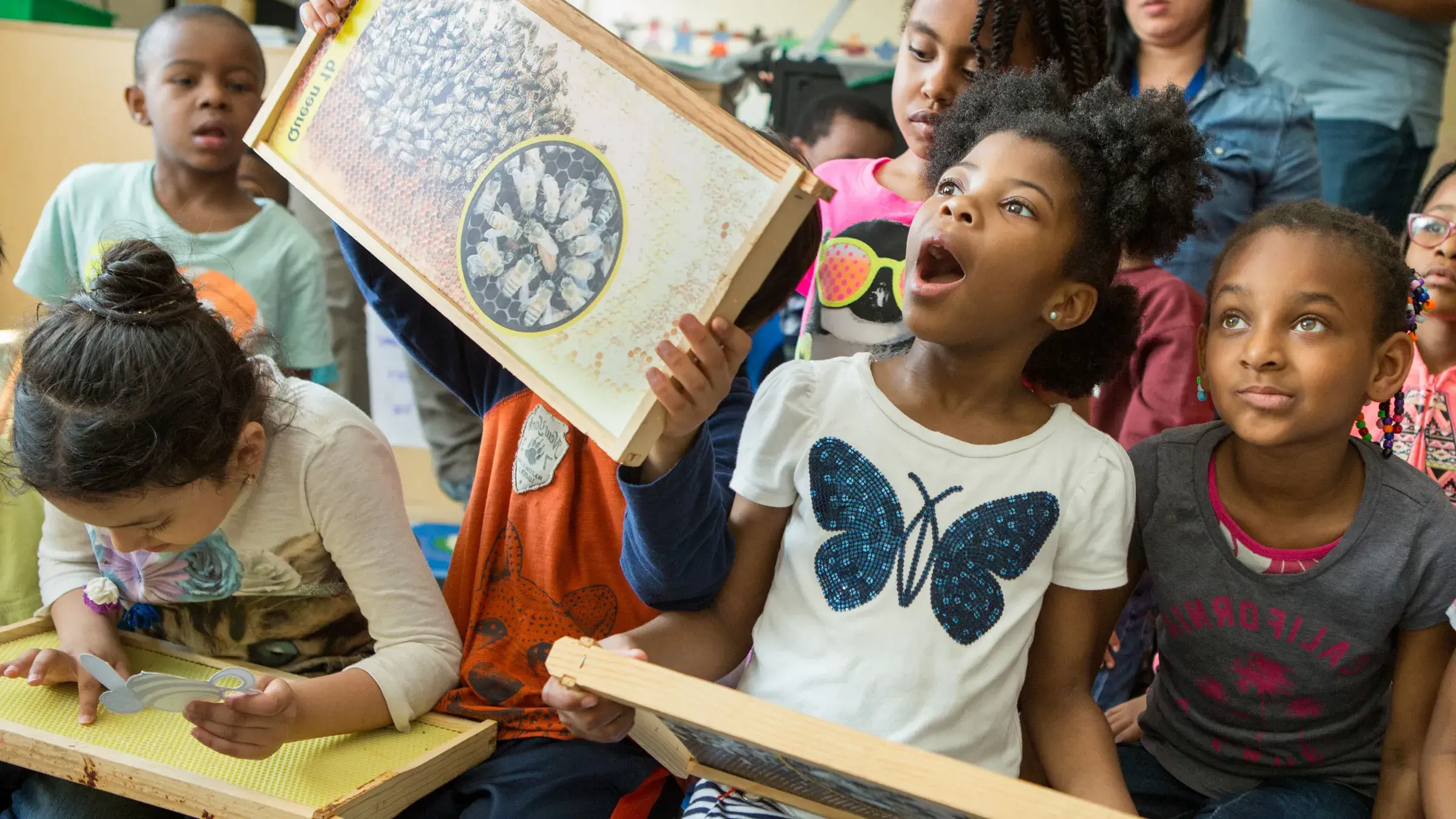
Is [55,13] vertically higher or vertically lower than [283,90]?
lower

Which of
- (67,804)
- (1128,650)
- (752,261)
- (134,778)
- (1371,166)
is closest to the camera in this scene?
(752,261)

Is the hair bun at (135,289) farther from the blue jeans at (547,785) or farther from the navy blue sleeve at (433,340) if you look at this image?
the blue jeans at (547,785)

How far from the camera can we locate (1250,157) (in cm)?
238

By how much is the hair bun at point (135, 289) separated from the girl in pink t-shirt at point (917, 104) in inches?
40.3

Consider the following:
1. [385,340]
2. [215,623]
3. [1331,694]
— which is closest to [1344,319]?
[1331,694]

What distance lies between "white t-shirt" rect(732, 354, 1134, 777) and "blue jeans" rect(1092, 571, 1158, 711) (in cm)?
73

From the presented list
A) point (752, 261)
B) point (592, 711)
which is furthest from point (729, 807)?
point (752, 261)

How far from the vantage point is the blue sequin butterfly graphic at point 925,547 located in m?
1.35

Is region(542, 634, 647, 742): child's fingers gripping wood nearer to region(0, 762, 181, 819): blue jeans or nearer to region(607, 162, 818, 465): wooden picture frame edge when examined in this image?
region(607, 162, 818, 465): wooden picture frame edge

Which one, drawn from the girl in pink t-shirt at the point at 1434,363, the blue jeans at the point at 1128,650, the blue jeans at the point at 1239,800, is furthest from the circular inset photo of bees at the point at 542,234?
the girl in pink t-shirt at the point at 1434,363

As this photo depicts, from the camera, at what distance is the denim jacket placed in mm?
2359

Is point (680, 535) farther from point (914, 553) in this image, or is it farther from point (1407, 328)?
point (1407, 328)

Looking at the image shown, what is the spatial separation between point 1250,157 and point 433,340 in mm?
1732

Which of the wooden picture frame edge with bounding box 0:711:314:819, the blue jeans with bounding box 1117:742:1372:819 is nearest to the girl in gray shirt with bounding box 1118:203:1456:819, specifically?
the blue jeans with bounding box 1117:742:1372:819
